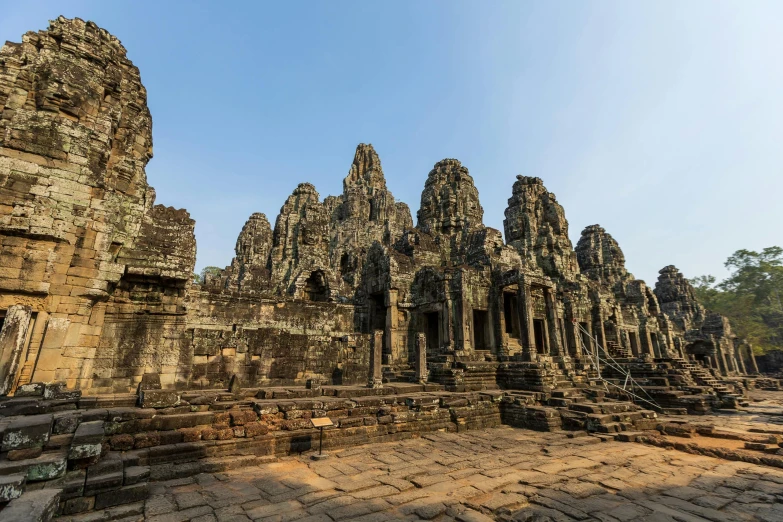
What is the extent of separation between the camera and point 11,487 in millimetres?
2963

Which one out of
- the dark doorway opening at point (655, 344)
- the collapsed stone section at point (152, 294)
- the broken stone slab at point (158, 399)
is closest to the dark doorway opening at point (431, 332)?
the collapsed stone section at point (152, 294)

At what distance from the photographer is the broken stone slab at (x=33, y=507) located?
2654 mm

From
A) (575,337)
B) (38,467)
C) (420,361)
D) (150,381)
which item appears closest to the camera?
(38,467)

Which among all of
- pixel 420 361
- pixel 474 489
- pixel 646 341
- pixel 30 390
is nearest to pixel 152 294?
pixel 30 390

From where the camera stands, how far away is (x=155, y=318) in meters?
7.34

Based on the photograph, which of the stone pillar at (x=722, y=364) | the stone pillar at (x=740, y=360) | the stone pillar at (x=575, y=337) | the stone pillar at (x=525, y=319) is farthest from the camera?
the stone pillar at (x=740, y=360)

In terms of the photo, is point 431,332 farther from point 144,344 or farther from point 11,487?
point 11,487

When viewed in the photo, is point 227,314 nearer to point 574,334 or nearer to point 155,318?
point 155,318

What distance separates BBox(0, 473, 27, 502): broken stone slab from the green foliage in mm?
57022

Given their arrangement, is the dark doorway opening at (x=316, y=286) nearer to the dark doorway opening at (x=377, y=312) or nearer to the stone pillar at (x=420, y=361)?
the dark doorway opening at (x=377, y=312)

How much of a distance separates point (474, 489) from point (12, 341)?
284 inches

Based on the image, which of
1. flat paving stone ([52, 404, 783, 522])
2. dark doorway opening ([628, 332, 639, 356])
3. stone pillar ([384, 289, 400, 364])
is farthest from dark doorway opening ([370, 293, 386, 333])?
dark doorway opening ([628, 332, 639, 356])

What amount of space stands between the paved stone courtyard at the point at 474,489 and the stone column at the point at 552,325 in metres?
11.1

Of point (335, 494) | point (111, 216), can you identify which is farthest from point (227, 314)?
point (335, 494)
